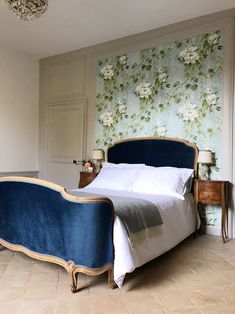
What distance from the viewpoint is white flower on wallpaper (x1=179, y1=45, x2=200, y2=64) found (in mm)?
3988

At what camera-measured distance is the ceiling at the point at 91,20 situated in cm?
364

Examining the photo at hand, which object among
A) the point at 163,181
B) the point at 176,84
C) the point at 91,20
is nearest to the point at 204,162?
the point at 163,181

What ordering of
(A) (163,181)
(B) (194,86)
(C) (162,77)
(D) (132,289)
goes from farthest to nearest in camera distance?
(C) (162,77) < (B) (194,86) < (A) (163,181) < (D) (132,289)

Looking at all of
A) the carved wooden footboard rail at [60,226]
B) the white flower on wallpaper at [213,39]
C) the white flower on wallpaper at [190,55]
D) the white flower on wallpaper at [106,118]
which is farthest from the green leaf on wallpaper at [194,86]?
the carved wooden footboard rail at [60,226]

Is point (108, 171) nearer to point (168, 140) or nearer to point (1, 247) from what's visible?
point (168, 140)

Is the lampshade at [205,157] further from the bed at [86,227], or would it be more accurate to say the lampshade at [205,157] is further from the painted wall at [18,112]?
the painted wall at [18,112]

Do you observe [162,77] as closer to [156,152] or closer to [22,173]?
[156,152]

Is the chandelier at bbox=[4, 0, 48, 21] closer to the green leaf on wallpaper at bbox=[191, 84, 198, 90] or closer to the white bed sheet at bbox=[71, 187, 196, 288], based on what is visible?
the white bed sheet at bbox=[71, 187, 196, 288]

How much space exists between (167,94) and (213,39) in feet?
3.04

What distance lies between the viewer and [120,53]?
4.73 meters

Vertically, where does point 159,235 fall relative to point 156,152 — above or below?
below

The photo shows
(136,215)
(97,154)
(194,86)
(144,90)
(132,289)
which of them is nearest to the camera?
(132,289)

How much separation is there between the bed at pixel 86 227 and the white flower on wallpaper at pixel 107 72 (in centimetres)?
209

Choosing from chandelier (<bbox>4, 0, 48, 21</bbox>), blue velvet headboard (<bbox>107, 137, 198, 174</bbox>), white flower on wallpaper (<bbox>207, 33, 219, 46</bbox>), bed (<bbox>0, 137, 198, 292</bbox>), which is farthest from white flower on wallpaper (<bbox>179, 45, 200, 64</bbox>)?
chandelier (<bbox>4, 0, 48, 21</bbox>)
